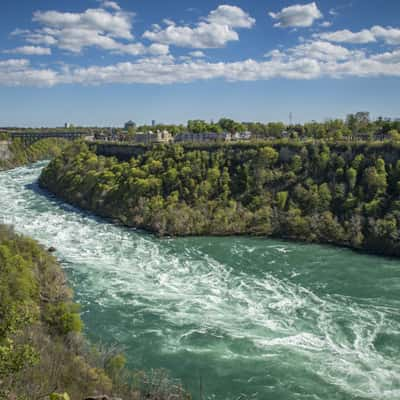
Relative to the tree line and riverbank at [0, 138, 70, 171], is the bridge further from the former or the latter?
the tree line

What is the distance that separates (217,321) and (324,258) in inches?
563

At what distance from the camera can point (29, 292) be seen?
21672 millimetres

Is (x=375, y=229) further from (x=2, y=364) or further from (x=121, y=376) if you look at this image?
(x=2, y=364)

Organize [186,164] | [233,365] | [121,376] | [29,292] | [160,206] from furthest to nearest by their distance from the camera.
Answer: [186,164], [160,206], [29,292], [233,365], [121,376]

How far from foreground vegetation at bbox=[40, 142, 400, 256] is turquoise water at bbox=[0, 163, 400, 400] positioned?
2.54 m

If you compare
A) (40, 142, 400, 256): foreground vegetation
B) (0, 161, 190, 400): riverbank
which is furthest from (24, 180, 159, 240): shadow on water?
(0, 161, 190, 400): riverbank

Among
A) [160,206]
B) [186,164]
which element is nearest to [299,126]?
[186,164]

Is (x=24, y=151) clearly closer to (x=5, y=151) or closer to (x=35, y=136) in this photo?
(x=5, y=151)

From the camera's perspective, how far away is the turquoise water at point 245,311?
1780 centimetres

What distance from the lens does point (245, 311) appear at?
2391cm

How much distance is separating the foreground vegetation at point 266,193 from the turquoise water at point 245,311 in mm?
2541

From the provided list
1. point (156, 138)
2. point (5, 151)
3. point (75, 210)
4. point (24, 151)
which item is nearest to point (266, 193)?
point (75, 210)

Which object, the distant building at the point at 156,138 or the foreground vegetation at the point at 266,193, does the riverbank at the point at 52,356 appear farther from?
the distant building at the point at 156,138

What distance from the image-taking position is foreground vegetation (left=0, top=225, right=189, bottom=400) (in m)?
10.2
